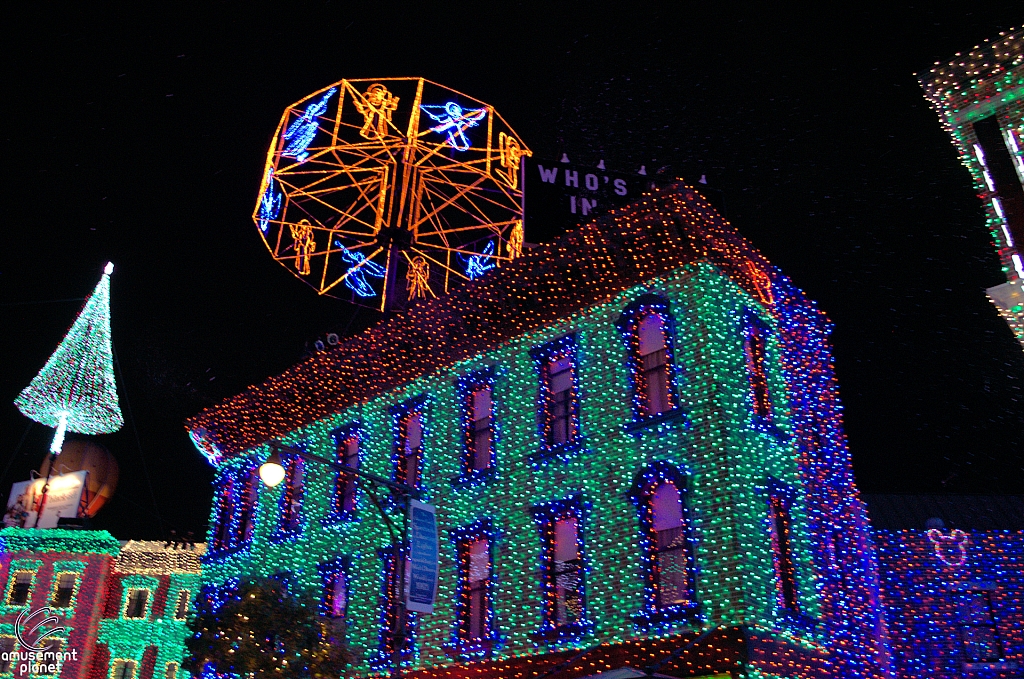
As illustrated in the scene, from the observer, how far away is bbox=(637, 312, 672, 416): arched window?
59.6 ft

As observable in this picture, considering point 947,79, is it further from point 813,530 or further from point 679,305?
point 813,530

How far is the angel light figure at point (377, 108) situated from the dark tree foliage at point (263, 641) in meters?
11.8

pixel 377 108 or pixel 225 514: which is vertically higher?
pixel 377 108

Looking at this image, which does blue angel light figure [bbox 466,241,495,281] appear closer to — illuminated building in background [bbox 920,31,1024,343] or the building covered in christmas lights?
the building covered in christmas lights

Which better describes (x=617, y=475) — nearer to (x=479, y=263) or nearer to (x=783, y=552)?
(x=783, y=552)

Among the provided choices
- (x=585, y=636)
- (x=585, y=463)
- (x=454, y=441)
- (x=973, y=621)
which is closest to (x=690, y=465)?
(x=585, y=463)

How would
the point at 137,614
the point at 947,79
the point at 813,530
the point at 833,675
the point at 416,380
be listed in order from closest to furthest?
1. the point at 947,79
2. the point at 833,675
3. the point at 813,530
4. the point at 416,380
5. the point at 137,614

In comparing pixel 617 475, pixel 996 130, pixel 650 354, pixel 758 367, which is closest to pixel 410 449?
pixel 617 475

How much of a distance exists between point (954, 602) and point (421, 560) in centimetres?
1510

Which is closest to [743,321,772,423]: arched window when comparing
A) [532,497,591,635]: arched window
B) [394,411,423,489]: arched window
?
[532,497,591,635]: arched window

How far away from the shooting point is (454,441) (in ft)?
71.4

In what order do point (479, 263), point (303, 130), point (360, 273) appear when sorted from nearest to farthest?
1. point (303, 130)
2. point (360, 273)
3. point (479, 263)

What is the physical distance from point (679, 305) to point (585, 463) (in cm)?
396

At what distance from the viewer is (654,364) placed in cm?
1864
